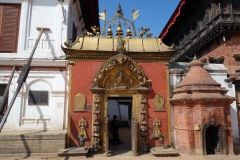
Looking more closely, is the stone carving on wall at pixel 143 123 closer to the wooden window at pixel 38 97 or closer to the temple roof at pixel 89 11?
the wooden window at pixel 38 97

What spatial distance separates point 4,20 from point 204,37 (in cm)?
1366

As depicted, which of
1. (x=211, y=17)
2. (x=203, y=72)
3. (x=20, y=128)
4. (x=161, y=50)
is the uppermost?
(x=211, y=17)

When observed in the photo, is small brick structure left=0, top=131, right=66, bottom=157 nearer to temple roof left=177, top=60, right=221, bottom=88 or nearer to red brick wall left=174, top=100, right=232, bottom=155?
red brick wall left=174, top=100, right=232, bottom=155

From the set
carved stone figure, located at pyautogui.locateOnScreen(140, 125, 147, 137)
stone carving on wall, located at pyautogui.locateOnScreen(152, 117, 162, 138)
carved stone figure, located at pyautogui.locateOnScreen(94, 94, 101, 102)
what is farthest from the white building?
stone carving on wall, located at pyautogui.locateOnScreen(152, 117, 162, 138)

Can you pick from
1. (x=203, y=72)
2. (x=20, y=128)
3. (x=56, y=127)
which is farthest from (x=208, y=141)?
(x=20, y=128)

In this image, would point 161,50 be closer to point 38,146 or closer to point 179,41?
point 38,146

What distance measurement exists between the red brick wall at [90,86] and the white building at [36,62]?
0.70m

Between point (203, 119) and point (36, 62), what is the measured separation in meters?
7.82

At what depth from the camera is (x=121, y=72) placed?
973 centimetres

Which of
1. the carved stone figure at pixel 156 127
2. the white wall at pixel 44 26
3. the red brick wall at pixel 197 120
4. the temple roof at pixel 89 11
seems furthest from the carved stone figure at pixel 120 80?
the temple roof at pixel 89 11

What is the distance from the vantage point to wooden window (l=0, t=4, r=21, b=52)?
A: 10573 millimetres

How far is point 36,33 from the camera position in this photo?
10883 millimetres

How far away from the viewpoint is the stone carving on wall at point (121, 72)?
9.57 m

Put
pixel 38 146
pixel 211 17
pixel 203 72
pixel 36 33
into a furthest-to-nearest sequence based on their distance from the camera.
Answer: pixel 211 17 → pixel 36 33 → pixel 203 72 → pixel 38 146
